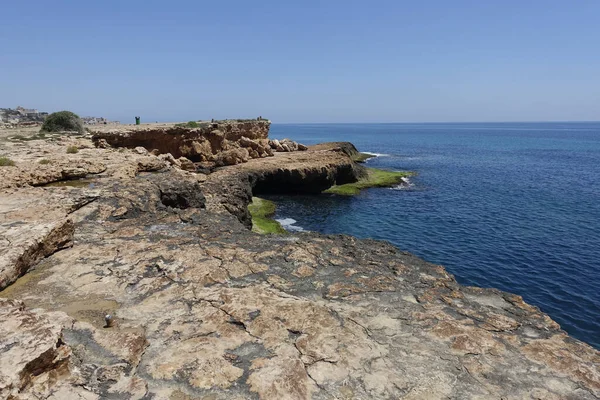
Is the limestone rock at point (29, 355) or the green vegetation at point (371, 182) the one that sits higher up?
the limestone rock at point (29, 355)

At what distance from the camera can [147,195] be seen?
1412 centimetres

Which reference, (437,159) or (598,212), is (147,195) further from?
(437,159)

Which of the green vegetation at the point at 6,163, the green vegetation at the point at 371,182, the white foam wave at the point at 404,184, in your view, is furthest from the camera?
the white foam wave at the point at 404,184

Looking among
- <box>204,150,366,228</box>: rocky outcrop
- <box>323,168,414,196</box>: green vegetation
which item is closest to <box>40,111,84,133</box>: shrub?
<box>204,150,366,228</box>: rocky outcrop

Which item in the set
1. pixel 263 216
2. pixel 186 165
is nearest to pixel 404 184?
pixel 263 216

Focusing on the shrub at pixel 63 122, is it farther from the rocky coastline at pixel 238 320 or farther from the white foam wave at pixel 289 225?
the rocky coastline at pixel 238 320

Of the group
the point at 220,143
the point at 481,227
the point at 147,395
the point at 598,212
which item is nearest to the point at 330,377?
the point at 147,395

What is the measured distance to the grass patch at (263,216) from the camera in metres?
31.5

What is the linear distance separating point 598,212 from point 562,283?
67.4 feet

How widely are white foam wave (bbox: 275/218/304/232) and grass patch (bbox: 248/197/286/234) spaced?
2.78ft

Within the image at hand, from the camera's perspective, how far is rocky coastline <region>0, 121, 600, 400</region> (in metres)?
5.34

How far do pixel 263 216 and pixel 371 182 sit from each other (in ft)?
71.4

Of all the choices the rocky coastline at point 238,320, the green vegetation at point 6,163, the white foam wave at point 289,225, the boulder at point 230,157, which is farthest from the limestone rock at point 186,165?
the rocky coastline at point 238,320

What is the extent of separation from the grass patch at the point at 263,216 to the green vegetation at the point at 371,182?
34.7ft
